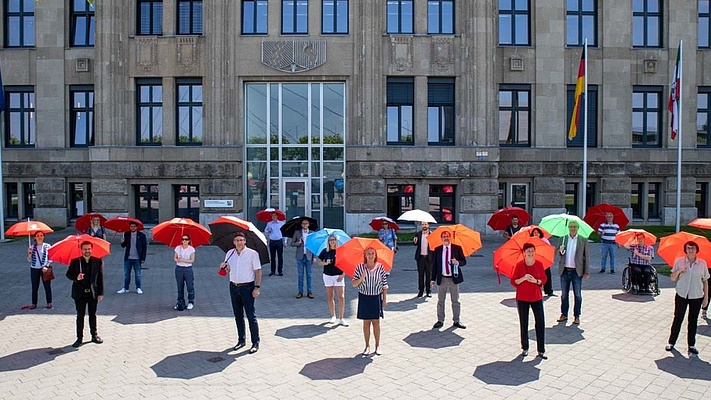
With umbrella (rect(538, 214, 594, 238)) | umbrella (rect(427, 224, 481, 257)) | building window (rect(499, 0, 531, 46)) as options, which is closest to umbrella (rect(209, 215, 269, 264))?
umbrella (rect(427, 224, 481, 257))

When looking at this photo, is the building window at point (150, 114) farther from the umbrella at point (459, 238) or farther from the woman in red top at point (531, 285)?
the woman in red top at point (531, 285)

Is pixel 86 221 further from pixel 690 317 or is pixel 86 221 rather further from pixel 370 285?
pixel 690 317

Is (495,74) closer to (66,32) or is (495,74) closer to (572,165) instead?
(572,165)

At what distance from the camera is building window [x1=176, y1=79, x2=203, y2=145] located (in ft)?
86.4

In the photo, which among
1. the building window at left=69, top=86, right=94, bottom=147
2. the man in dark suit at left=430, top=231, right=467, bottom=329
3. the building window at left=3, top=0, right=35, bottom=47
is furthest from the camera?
the building window at left=3, top=0, right=35, bottom=47

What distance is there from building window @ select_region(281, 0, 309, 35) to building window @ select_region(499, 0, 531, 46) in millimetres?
9345

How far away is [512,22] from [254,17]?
40.0 feet

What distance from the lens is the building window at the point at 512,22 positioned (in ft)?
89.7

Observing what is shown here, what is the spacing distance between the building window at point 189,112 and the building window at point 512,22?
14557 millimetres

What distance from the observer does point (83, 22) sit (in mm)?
27703

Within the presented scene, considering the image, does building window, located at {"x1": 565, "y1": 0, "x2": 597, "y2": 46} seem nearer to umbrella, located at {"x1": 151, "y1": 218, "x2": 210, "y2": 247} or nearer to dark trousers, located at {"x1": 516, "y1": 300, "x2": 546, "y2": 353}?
dark trousers, located at {"x1": 516, "y1": 300, "x2": 546, "y2": 353}

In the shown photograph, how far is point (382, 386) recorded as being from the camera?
7.86 meters

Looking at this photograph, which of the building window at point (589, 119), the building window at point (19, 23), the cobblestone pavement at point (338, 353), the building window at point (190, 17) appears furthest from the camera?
the building window at point (19, 23)

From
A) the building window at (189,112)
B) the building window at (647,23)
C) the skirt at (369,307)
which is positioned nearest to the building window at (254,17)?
the building window at (189,112)
